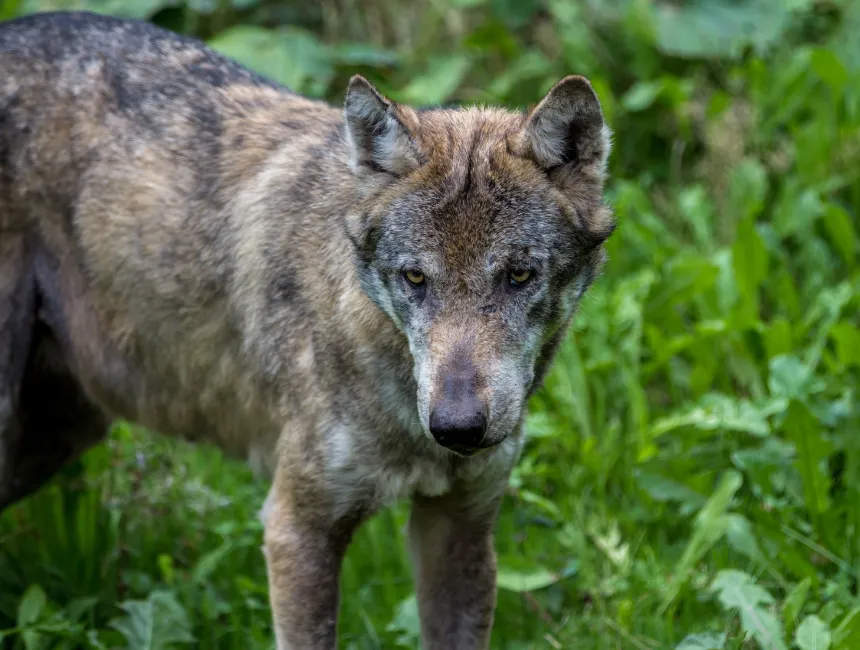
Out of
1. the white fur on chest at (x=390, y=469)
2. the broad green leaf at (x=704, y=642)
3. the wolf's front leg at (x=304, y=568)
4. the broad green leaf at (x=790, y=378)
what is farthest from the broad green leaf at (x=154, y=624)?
the broad green leaf at (x=790, y=378)

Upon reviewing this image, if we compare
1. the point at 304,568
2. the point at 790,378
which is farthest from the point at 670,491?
the point at 304,568

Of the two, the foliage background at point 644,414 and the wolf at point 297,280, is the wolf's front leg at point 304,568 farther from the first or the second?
the foliage background at point 644,414

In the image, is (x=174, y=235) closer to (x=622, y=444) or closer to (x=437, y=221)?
(x=437, y=221)

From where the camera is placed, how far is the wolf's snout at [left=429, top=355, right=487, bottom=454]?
336 cm

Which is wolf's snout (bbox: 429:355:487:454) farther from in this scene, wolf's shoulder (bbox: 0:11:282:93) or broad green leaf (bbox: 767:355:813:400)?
broad green leaf (bbox: 767:355:813:400)

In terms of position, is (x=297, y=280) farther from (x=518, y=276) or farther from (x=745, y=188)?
(x=745, y=188)

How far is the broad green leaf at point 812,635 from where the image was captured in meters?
4.13

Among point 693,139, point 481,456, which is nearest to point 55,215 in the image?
point 481,456

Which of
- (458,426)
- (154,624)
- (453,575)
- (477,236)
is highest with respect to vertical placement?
(477,236)

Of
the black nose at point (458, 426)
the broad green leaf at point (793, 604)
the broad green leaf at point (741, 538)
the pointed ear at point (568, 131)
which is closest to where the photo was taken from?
the black nose at point (458, 426)

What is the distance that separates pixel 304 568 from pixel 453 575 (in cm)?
62

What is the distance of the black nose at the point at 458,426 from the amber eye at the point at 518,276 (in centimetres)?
44

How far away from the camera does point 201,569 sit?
16.1 feet

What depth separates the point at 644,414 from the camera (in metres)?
5.80
